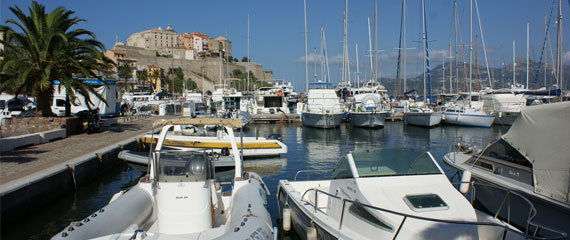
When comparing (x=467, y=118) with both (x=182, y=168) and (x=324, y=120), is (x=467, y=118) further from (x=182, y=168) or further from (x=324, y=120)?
(x=182, y=168)

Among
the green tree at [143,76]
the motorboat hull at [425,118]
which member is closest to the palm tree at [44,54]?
the motorboat hull at [425,118]

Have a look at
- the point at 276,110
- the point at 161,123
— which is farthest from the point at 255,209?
the point at 276,110

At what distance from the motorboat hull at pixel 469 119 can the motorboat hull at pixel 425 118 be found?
1433mm

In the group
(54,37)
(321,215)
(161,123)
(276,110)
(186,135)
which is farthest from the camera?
(276,110)

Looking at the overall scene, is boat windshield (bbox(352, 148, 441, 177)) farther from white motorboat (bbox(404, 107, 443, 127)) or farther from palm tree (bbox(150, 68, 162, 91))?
palm tree (bbox(150, 68, 162, 91))

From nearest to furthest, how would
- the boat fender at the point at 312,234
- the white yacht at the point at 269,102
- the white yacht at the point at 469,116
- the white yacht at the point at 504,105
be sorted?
the boat fender at the point at 312,234, the white yacht at the point at 469,116, the white yacht at the point at 504,105, the white yacht at the point at 269,102

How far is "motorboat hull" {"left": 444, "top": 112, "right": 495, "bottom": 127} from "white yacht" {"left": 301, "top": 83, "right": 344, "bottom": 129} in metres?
10.8

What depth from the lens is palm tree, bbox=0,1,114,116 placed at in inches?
706

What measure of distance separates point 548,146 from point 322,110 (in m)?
29.1

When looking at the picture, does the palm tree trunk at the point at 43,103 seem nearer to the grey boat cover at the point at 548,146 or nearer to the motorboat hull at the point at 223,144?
the motorboat hull at the point at 223,144

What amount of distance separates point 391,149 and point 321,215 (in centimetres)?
181

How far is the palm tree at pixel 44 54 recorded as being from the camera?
17.9m

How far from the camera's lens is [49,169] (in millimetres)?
11664

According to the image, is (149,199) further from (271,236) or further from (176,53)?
(176,53)
